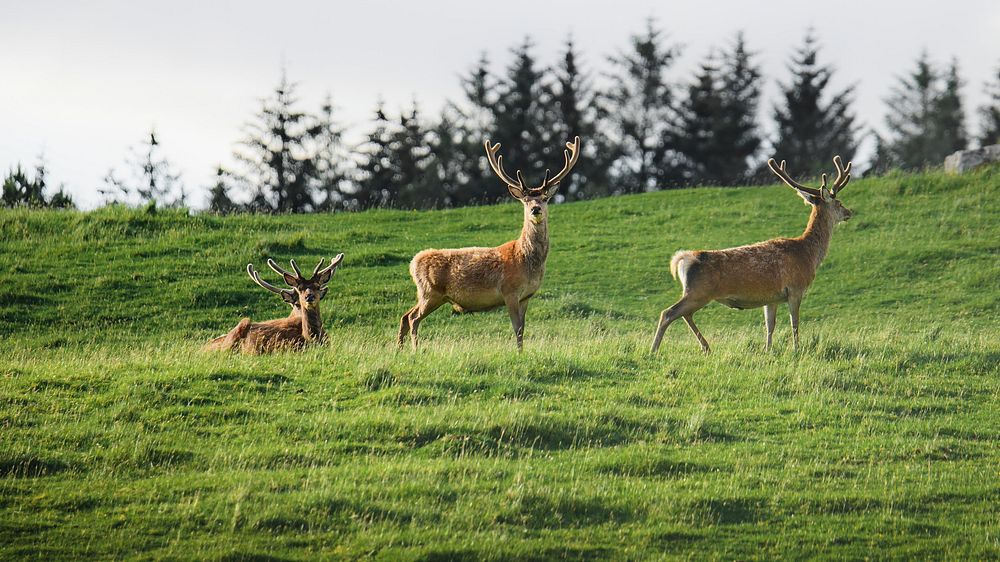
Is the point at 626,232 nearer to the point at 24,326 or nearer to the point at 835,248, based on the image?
the point at 835,248

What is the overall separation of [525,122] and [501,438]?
43626mm

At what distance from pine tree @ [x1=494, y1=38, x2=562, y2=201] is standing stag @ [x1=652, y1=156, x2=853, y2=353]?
35409 mm

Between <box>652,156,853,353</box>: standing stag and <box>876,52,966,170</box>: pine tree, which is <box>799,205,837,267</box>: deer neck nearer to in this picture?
<box>652,156,853,353</box>: standing stag

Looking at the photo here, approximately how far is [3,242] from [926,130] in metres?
54.0

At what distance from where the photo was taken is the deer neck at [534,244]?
49.4ft

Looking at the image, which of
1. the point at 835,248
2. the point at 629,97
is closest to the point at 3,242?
the point at 835,248

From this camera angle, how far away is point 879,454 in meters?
10.8

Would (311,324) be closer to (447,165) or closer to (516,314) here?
(516,314)

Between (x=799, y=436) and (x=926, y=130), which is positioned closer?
(x=799, y=436)

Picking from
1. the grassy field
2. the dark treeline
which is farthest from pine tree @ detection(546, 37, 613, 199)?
the grassy field

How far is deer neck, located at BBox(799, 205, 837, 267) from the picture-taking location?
52.9ft

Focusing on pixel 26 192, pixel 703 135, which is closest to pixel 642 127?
pixel 703 135

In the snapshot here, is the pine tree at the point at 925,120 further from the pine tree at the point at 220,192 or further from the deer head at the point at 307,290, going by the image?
the deer head at the point at 307,290

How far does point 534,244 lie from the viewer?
15047 mm
